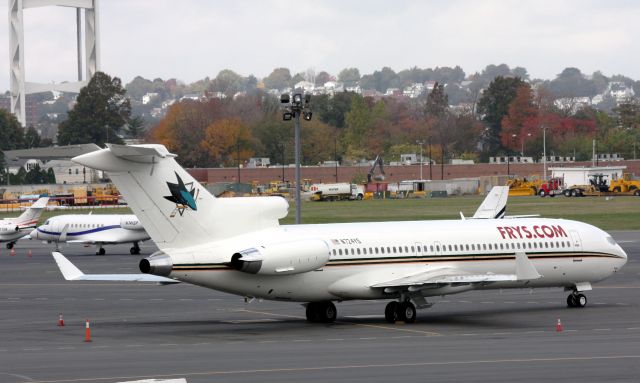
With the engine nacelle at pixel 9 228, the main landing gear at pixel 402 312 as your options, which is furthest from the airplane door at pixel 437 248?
the engine nacelle at pixel 9 228

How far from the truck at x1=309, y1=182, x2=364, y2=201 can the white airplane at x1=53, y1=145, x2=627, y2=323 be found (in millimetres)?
90798

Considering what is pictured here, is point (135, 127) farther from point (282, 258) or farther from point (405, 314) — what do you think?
point (282, 258)

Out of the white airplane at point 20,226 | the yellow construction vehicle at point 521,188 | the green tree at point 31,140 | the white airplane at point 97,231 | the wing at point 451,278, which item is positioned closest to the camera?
the wing at point 451,278

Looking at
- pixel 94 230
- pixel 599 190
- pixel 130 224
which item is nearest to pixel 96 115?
pixel 599 190

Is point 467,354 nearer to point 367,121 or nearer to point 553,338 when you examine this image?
point 553,338

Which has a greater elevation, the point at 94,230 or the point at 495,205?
the point at 495,205

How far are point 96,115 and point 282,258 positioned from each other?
487ft

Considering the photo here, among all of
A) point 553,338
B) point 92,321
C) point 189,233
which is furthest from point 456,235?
point 92,321

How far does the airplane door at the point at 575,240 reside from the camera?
3759cm

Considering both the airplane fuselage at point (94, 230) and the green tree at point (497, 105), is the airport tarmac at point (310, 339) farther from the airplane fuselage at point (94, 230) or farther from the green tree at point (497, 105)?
the green tree at point (497, 105)

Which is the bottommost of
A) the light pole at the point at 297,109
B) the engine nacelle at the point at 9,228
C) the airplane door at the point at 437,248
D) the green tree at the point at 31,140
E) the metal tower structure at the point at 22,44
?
the engine nacelle at the point at 9,228

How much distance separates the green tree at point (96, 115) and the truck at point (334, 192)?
53007mm

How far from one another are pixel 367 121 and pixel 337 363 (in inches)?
6815

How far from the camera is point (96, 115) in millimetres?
175500
